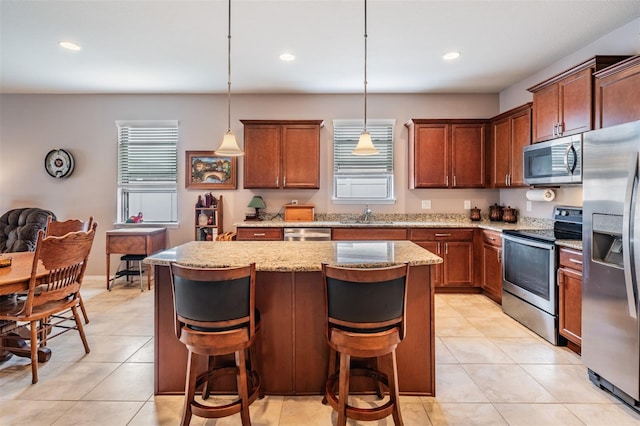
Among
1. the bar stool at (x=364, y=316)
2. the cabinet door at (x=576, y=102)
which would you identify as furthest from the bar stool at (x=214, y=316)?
the cabinet door at (x=576, y=102)

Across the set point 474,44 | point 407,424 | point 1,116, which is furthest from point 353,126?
point 1,116

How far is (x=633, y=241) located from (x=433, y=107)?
3.42 metres

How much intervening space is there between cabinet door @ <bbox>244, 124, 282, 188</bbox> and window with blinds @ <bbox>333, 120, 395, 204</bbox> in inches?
36.0

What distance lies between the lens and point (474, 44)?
3293 millimetres

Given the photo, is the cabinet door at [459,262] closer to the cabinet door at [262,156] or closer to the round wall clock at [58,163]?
the cabinet door at [262,156]

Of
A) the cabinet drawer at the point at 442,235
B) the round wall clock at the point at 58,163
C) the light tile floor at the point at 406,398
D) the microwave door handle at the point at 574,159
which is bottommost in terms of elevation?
the light tile floor at the point at 406,398

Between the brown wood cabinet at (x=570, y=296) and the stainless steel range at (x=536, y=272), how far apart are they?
58 mm

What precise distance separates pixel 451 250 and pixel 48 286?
4.19m

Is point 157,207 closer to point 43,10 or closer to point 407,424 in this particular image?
point 43,10

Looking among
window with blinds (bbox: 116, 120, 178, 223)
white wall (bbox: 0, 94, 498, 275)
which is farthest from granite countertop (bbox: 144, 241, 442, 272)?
window with blinds (bbox: 116, 120, 178, 223)

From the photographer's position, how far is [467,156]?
4492mm

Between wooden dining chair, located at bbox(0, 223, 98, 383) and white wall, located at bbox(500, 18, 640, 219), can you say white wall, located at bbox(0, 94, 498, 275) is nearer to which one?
white wall, located at bbox(500, 18, 640, 219)

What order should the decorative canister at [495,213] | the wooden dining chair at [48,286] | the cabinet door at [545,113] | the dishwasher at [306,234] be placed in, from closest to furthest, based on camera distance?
the wooden dining chair at [48,286], the cabinet door at [545,113], the dishwasher at [306,234], the decorative canister at [495,213]

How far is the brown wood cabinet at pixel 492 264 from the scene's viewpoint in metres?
3.78
